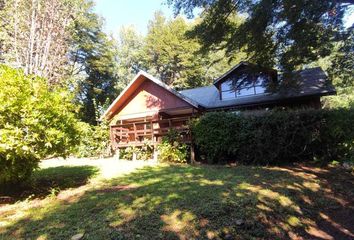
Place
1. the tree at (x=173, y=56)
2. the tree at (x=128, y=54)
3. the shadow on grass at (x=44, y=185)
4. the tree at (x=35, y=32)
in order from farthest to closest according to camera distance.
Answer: the tree at (x=128, y=54) < the tree at (x=173, y=56) < the tree at (x=35, y=32) < the shadow on grass at (x=44, y=185)

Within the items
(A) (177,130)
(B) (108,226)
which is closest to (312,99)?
(A) (177,130)

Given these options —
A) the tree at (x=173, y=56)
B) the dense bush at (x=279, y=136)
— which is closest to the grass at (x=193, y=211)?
the dense bush at (x=279, y=136)

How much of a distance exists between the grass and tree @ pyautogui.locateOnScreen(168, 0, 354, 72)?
4412 millimetres

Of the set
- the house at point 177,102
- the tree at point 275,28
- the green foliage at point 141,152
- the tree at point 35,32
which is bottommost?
the green foliage at point 141,152

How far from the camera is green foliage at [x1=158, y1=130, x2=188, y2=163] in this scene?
39.8ft

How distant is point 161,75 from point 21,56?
25.4 m

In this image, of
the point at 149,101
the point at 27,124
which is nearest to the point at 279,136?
the point at 27,124

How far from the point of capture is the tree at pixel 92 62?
91.6 ft

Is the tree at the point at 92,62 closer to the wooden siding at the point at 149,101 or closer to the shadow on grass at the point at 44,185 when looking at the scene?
the wooden siding at the point at 149,101

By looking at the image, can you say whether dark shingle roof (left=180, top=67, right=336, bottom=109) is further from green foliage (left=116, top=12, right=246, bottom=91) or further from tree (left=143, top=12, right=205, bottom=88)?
tree (left=143, top=12, right=205, bottom=88)

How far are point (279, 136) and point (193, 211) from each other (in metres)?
6.44

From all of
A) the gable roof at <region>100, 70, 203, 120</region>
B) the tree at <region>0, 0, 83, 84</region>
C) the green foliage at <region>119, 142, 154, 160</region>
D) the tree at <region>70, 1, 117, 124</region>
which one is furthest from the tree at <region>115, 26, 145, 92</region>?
the tree at <region>0, 0, 83, 84</region>

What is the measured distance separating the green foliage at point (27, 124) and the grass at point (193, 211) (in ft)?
3.22

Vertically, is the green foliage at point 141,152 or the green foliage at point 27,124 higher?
the green foliage at point 27,124
